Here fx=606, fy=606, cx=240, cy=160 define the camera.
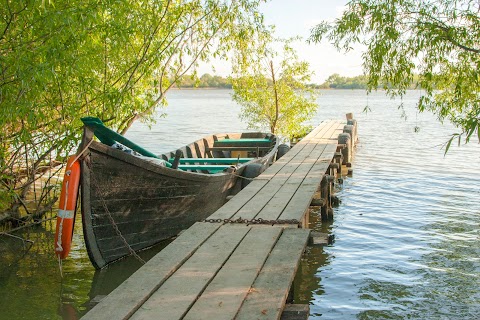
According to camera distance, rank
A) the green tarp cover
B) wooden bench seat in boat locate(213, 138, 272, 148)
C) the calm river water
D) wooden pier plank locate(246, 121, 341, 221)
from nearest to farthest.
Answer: the calm river water
wooden pier plank locate(246, 121, 341, 221)
the green tarp cover
wooden bench seat in boat locate(213, 138, 272, 148)

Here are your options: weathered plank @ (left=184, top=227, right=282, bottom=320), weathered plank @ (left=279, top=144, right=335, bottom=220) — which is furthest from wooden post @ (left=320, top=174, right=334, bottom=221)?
weathered plank @ (left=184, top=227, right=282, bottom=320)

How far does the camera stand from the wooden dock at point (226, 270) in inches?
161

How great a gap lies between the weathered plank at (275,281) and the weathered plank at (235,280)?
0.06 meters

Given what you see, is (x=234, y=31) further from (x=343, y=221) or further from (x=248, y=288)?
(x=248, y=288)

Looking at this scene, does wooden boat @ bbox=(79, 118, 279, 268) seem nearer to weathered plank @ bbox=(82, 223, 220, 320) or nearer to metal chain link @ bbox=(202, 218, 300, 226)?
metal chain link @ bbox=(202, 218, 300, 226)

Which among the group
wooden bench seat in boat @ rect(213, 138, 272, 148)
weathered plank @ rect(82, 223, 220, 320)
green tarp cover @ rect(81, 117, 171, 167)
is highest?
green tarp cover @ rect(81, 117, 171, 167)

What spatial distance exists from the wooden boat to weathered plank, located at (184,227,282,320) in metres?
1.87

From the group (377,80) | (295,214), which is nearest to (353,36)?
(377,80)

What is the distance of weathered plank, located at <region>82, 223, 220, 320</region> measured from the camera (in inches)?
158

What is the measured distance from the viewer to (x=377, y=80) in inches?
349

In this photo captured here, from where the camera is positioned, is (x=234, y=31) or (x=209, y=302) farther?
(x=234, y=31)

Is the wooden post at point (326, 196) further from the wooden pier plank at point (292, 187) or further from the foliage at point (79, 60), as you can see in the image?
the foliage at point (79, 60)

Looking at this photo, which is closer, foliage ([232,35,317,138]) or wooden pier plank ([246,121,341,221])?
wooden pier plank ([246,121,341,221])

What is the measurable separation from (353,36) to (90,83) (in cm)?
392
